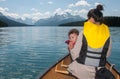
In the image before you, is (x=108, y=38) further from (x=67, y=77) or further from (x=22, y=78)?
(x=22, y=78)

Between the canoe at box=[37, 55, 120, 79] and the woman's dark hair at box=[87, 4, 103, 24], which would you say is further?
the canoe at box=[37, 55, 120, 79]

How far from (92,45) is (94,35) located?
0.20 meters

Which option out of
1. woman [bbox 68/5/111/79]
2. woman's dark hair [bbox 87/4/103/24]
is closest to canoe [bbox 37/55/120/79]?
woman [bbox 68/5/111/79]

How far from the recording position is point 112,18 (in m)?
170

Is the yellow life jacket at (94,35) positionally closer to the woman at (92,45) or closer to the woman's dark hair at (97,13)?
the woman at (92,45)

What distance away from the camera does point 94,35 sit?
5.45m

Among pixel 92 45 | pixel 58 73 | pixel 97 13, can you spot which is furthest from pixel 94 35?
pixel 58 73

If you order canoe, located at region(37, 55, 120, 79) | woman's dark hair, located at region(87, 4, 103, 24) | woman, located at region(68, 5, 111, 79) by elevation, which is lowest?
canoe, located at region(37, 55, 120, 79)

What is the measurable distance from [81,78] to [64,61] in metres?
5.91

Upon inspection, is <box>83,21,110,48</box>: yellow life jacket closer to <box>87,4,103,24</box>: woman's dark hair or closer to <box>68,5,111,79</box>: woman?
<box>68,5,111,79</box>: woman

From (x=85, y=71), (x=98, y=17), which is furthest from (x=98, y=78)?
(x=98, y=17)

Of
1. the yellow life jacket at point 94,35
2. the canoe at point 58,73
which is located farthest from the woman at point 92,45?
the canoe at point 58,73

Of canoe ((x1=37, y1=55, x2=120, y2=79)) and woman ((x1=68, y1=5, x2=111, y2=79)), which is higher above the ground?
woman ((x1=68, y1=5, x2=111, y2=79))

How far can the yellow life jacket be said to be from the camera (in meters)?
5.45
